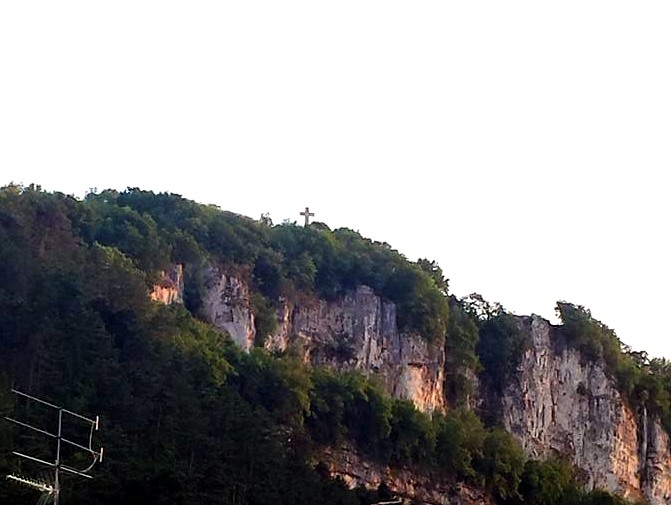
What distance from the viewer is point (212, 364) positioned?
42781 mm

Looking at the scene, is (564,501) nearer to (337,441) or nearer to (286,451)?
(337,441)

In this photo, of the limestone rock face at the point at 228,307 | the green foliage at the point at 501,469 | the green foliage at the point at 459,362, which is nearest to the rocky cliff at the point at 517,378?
the limestone rock face at the point at 228,307

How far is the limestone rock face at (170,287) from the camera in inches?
1823

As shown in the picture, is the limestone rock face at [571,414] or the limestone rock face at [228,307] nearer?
the limestone rock face at [228,307]

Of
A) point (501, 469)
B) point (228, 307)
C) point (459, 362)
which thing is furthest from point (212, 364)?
point (459, 362)

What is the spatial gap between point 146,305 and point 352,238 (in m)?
11.0

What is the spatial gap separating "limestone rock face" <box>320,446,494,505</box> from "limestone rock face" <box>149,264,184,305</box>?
20.4 feet

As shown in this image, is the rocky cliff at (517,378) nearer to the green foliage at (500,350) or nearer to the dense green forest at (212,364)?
the green foliage at (500,350)

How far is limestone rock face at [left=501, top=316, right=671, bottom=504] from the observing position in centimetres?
5412

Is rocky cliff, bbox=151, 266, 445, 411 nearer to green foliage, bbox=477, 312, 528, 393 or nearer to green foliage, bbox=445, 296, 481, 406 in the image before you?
green foliage, bbox=445, 296, 481, 406

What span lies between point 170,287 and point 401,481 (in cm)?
846

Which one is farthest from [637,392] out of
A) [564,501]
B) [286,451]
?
[286,451]

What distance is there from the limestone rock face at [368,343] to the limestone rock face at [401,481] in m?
4.15

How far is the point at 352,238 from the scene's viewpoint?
53219 mm
